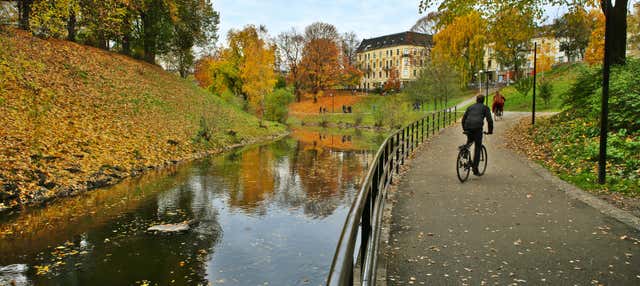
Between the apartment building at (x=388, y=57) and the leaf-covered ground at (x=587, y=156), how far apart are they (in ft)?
234

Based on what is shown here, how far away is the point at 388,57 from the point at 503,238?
100 meters

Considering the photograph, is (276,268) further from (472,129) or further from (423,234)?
(472,129)

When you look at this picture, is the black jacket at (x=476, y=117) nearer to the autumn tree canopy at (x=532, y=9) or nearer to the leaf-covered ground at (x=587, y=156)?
the leaf-covered ground at (x=587, y=156)

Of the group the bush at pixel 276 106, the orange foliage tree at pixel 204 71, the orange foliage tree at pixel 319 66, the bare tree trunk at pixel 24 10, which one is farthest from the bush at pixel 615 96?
the orange foliage tree at pixel 319 66

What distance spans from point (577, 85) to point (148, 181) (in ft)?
54.2

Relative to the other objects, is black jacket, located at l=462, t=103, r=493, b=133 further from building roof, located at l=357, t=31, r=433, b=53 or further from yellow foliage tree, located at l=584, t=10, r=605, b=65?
building roof, located at l=357, t=31, r=433, b=53

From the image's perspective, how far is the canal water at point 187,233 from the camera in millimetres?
7266

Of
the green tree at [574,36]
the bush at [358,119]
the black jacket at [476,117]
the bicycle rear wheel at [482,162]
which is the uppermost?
the green tree at [574,36]

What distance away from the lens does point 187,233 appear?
9344mm

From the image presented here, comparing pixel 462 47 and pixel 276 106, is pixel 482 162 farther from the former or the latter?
pixel 462 47

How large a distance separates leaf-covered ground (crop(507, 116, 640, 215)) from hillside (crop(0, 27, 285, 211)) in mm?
12773

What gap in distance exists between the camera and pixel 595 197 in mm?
8430

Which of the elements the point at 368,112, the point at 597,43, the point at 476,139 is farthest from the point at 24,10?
the point at 368,112

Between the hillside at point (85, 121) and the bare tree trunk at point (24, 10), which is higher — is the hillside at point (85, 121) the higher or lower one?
the lower one
